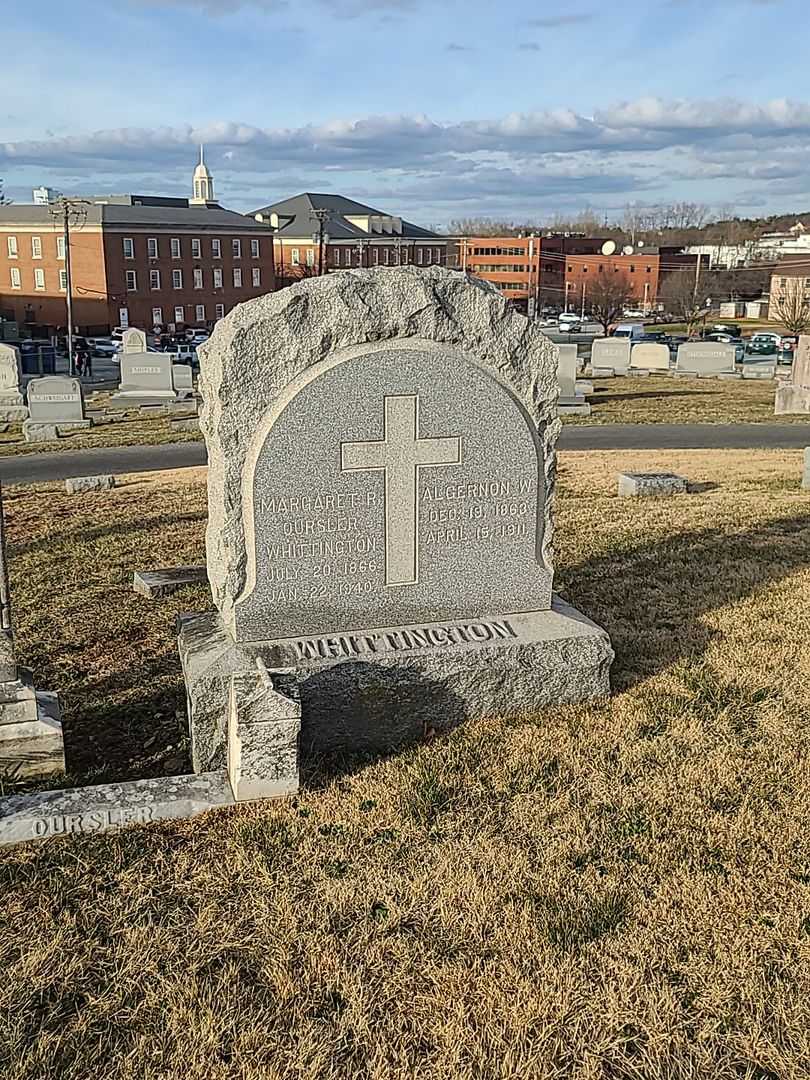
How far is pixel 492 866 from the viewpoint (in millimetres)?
3607

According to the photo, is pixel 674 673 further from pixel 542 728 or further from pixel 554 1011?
pixel 554 1011

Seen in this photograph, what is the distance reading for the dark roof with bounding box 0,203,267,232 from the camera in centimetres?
5669

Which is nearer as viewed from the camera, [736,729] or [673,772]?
[673,772]

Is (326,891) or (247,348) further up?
(247,348)

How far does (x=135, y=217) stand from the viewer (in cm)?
5794

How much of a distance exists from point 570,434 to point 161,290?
152 ft

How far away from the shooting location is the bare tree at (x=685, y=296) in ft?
194

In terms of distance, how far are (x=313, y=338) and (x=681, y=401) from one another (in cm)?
2124

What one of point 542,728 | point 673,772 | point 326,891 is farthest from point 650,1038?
point 542,728

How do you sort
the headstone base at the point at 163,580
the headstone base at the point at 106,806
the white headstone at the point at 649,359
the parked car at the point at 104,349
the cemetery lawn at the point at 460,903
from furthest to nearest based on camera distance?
1. the parked car at the point at 104,349
2. the white headstone at the point at 649,359
3. the headstone base at the point at 163,580
4. the headstone base at the point at 106,806
5. the cemetery lawn at the point at 460,903

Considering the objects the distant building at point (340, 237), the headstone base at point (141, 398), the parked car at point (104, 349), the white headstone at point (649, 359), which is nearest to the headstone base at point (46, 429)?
the headstone base at point (141, 398)

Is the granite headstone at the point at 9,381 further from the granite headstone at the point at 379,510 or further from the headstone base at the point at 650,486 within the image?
the granite headstone at the point at 379,510

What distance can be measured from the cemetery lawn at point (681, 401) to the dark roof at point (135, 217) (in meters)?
38.4

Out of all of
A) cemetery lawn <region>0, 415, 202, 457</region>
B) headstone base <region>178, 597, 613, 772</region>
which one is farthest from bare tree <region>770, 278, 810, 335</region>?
headstone base <region>178, 597, 613, 772</region>
